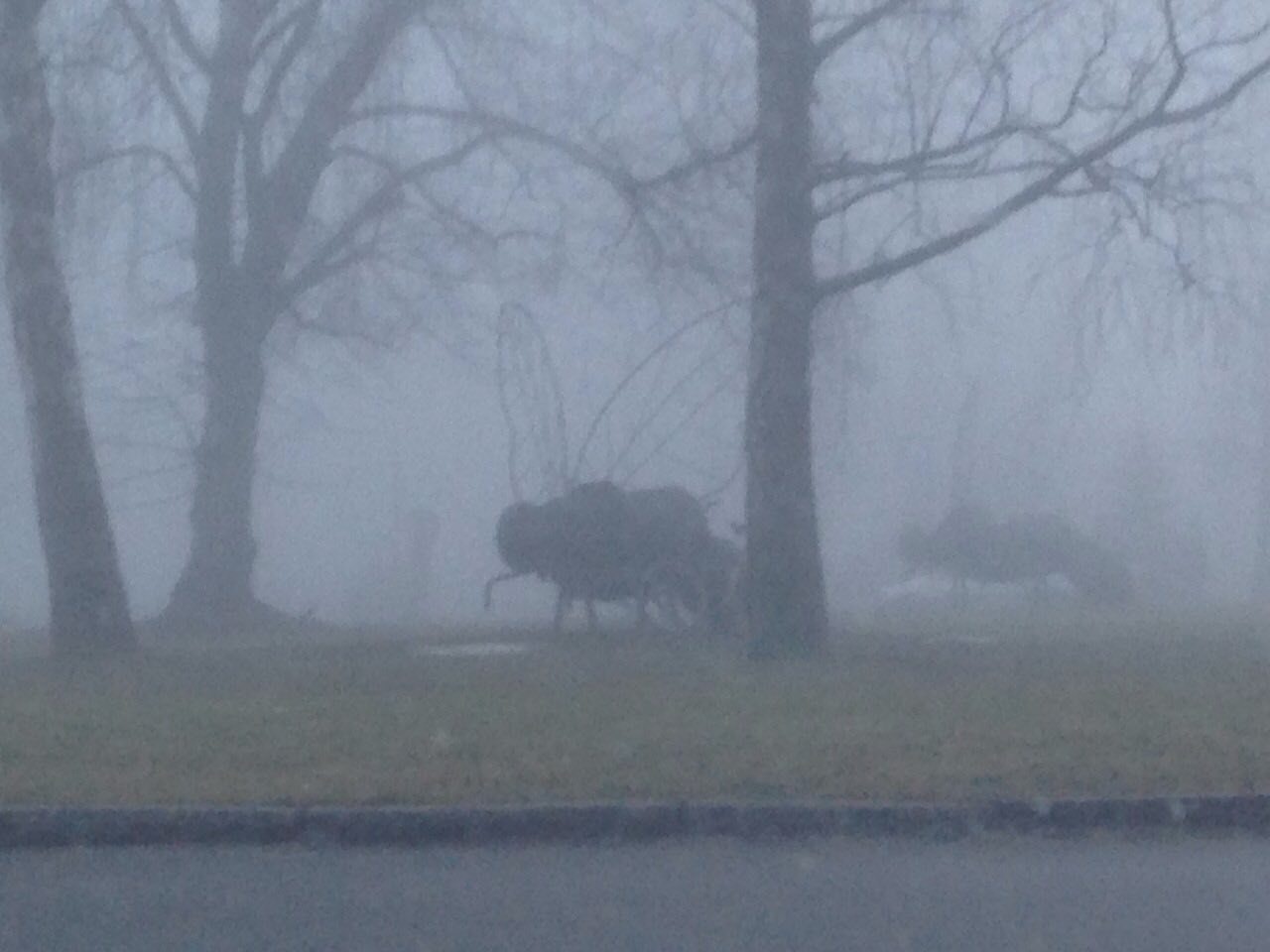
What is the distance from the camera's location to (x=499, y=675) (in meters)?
16.7

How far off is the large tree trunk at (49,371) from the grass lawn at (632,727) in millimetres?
694

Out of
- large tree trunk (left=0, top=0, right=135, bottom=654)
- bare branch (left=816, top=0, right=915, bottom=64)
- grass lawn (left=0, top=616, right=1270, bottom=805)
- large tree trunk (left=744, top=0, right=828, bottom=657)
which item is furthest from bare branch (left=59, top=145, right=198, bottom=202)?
bare branch (left=816, top=0, right=915, bottom=64)

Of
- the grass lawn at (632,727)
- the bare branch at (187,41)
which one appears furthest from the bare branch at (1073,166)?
the bare branch at (187,41)

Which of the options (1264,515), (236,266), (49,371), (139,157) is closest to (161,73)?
(139,157)

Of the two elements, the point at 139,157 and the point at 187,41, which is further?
the point at 139,157

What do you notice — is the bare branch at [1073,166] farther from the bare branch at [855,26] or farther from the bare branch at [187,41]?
the bare branch at [187,41]

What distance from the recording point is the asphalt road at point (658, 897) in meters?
8.34

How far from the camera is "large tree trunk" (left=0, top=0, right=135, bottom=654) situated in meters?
18.7

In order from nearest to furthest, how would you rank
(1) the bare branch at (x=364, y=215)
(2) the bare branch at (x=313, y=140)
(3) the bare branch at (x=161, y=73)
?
1. (3) the bare branch at (x=161, y=73)
2. (2) the bare branch at (x=313, y=140)
3. (1) the bare branch at (x=364, y=215)

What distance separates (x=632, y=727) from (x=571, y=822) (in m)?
2.71

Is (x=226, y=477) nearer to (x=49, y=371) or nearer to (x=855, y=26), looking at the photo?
(x=49, y=371)

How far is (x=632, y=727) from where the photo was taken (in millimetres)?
13070

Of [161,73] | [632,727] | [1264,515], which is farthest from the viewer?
[1264,515]

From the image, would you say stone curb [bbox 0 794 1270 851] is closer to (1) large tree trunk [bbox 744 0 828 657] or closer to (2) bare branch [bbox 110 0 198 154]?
(1) large tree trunk [bbox 744 0 828 657]
